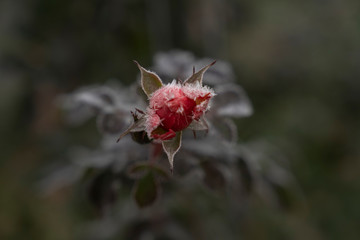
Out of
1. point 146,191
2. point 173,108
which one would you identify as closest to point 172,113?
point 173,108

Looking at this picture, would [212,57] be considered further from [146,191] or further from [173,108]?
[173,108]

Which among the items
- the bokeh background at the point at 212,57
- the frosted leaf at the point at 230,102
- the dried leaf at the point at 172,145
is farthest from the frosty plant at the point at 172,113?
the bokeh background at the point at 212,57

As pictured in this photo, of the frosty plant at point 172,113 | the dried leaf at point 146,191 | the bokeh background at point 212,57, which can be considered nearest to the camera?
the frosty plant at point 172,113

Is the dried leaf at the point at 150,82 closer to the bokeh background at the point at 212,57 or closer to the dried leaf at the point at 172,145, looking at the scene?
the dried leaf at the point at 172,145

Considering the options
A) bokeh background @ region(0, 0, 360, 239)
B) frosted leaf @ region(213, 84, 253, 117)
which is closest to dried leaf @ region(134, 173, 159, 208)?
frosted leaf @ region(213, 84, 253, 117)

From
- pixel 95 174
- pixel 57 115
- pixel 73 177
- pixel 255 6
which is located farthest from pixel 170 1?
pixel 95 174

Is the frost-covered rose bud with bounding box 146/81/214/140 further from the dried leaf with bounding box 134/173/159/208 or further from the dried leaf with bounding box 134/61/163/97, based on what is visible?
the dried leaf with bounding box 134/173/159/208
